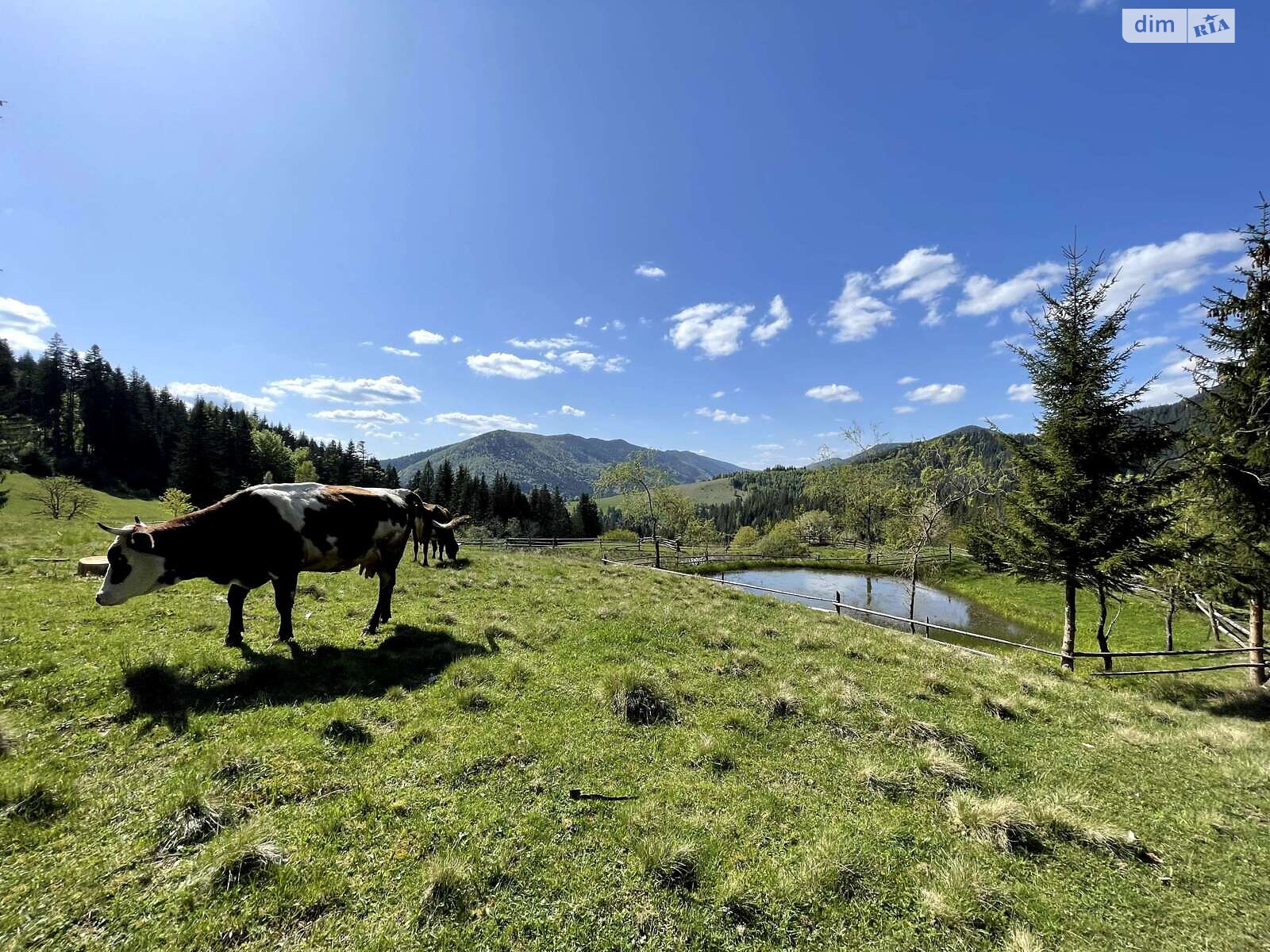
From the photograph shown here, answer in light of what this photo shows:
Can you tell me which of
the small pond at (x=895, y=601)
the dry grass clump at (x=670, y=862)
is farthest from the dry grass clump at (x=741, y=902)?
the small pond at (x=895, y=601)

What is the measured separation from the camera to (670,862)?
414 centimetres

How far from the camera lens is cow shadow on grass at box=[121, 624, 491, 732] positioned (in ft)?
18.5

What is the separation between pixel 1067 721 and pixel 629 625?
30.0 feet

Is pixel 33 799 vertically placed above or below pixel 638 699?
above

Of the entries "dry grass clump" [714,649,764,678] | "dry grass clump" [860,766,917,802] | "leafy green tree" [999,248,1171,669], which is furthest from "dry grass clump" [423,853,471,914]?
"leafy green tree" [999,248,1171,669]

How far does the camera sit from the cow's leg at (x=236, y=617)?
24.7 ft

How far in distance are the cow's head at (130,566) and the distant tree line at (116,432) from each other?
68.1 m

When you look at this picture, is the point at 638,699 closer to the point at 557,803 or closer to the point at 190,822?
the point at 557,803

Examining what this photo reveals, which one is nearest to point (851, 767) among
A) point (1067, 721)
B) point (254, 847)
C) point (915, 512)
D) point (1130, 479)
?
point (1067, 721)

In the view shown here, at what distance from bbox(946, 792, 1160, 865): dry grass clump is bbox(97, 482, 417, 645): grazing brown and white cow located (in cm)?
1003

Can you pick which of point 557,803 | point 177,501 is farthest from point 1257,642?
point 177,501

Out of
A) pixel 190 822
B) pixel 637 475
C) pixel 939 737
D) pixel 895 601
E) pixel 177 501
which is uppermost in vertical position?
pixel 637 475

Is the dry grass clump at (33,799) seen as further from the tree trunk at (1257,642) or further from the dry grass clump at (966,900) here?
the tree trunk at (1257,642)

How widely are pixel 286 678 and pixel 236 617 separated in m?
1.93
